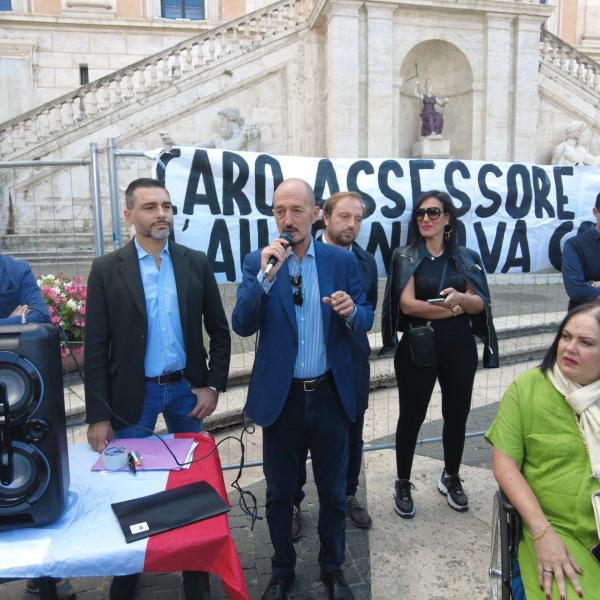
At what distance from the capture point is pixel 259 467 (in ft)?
13.4

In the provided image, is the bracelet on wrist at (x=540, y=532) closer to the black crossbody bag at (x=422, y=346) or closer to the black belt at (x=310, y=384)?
the black belt at (x=310, y=384)

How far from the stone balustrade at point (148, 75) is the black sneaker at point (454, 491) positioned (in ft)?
42.7

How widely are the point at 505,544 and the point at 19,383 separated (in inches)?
72.4

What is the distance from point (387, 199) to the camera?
3.95m

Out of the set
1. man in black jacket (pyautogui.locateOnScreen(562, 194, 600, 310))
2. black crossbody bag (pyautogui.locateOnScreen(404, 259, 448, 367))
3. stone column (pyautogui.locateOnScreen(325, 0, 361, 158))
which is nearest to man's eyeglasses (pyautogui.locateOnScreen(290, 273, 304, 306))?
black crossbody bag (pyautogui.locateOnScreen(404, 259, 448, 367))

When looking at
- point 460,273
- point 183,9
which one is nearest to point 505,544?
point 460,273

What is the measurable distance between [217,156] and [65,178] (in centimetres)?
1107

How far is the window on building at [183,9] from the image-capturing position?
20.8m

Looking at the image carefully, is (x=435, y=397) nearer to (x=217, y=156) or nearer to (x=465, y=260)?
(x=465, y=260)

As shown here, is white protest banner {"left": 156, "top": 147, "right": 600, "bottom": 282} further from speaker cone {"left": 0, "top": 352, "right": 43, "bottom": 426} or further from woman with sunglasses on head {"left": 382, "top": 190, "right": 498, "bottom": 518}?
speaker cone {"left": 0, "top": 352, "right": 43, "bottom": 426}

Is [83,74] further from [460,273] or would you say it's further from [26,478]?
[26,478]

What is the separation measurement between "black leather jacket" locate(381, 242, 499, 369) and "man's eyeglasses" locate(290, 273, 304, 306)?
96 centimetres

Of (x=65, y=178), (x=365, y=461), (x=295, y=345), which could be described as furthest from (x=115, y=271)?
(x=65, y=178)

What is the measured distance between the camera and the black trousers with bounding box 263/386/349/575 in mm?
2510
